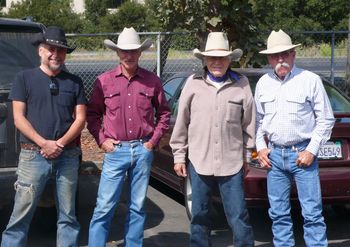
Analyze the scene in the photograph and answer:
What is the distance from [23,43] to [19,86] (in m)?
1.48

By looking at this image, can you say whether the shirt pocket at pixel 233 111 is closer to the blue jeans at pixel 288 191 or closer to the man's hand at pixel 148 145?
the blue jeans at pixel 288 191

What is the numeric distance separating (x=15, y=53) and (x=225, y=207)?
8.07 ft

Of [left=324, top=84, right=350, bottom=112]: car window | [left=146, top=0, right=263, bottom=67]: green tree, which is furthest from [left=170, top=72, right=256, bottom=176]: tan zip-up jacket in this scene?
[left=146, top=0, right=263, bottom=67]: green tree

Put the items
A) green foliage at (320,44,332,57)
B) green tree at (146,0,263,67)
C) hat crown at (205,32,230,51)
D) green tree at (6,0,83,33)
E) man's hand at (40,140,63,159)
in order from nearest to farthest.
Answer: man's hand at (40,140,63,159) < hat crown at (205,32,230,51) < green tree at (146,0,263,67) < green foliage at (320,44,332,57) < green tree at (6,0,83,33)

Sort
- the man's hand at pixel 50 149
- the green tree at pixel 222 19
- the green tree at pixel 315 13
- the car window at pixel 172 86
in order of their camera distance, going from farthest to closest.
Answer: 1. the green tree at pixel 315 13
2. the green tree at pixel 222 19
3. the car window at pixel 172 86
4. the man's hand at pixel 50 149

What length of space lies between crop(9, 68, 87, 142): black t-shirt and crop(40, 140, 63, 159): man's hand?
0.06 metres

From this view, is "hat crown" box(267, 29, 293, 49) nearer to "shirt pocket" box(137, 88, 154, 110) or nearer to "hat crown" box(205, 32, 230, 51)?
"hat crown" box(205, 32, 230, 51)

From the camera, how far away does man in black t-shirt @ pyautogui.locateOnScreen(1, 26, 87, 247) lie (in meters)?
4.51

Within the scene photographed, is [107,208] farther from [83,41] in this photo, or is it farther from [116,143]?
[83,41]

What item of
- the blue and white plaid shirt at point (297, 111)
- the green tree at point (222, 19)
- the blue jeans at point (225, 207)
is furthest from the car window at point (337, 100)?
the green tree at point (222, 19)

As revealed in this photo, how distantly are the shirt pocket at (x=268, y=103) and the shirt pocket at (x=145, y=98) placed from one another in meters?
0.89

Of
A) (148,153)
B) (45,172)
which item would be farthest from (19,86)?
(148,153)

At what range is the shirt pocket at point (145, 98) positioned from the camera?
4832 millimetres

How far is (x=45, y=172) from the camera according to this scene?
4.59 metres
